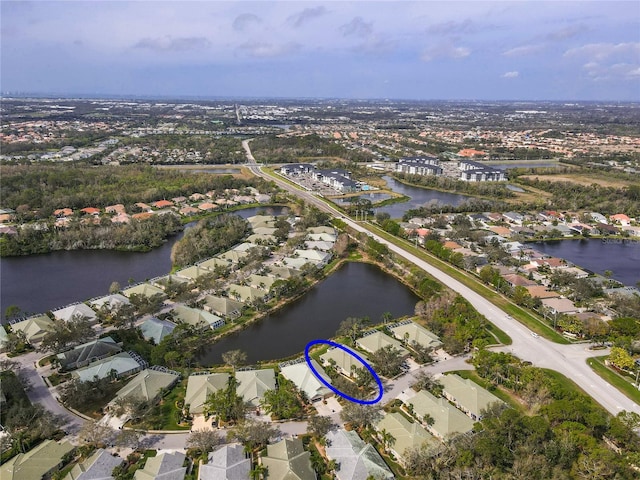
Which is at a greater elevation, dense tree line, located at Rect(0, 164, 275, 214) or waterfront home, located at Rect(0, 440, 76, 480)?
dense tree line, located at Rect(0, 164, 275, 214)

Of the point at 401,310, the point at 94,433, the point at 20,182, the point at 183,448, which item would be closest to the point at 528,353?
the point at 401,310

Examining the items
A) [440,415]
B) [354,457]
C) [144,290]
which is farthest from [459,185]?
[354,457]

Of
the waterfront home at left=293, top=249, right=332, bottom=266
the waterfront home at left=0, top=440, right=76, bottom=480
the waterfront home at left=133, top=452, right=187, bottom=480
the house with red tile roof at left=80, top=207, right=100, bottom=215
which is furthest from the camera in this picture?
the house with red tile roof at left=80, top=207, right=100, bottom=215

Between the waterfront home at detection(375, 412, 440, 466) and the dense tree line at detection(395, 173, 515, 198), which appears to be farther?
the dense tree line at detection(395, 173, 515, 198)

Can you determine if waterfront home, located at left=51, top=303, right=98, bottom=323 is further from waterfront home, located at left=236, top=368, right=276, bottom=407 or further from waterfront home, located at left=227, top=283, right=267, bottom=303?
waterfront home, located at left=236, top=368, right=276, bottom=407

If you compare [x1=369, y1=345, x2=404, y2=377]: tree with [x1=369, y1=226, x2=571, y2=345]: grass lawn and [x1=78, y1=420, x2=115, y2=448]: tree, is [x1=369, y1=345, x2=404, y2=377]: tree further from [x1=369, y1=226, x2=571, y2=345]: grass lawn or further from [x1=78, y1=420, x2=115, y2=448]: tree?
[x1=78, y1=420, x2=115, y2=448]: tree

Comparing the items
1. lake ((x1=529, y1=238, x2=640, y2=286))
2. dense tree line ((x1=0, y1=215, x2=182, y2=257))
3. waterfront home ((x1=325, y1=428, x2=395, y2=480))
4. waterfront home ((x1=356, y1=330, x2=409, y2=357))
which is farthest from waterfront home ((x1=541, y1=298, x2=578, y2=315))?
dense tree line ((x1=0, y1=215, x2=182, y2=257))

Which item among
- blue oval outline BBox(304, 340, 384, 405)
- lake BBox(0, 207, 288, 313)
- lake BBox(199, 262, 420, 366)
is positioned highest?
blue oval outline BBox(304, 340, 384, 405)

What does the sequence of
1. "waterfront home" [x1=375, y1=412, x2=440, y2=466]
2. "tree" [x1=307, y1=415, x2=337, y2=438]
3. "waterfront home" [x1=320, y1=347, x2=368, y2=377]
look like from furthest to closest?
"waterfront home" [x1=320, y1=347, x2=368, y2=377] → "tree" [x1=307, y1=415, x2=337, y2=438] → "waterfront home" [x1=375, y1=412, x2=440, y2=466]
